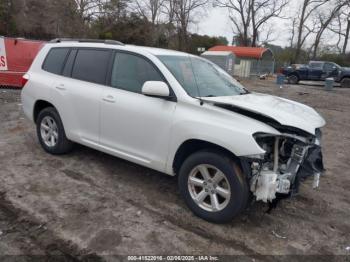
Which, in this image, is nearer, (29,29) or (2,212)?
(2,212)

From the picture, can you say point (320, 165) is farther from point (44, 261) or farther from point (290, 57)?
point (290, 57)

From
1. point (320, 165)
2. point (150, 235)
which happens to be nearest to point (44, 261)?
point (150, 235)

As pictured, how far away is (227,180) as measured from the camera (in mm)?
3529

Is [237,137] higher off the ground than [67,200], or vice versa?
[237,137]

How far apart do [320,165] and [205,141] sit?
55.3 inches

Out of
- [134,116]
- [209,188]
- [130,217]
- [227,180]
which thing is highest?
[134,116]

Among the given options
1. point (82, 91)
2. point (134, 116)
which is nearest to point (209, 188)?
point (134, 116)

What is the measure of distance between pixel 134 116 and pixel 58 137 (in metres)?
1.77

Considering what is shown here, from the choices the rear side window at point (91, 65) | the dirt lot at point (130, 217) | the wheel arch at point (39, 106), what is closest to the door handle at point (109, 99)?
the rear side window at point (91, 65)

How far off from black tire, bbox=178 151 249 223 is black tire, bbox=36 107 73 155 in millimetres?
2313

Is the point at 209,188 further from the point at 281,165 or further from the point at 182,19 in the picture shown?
the point at 182,19

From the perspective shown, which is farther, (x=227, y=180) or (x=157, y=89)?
(x=157, y=89)

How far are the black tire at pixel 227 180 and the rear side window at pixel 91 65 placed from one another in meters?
1.77

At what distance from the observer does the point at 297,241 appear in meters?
3.54
